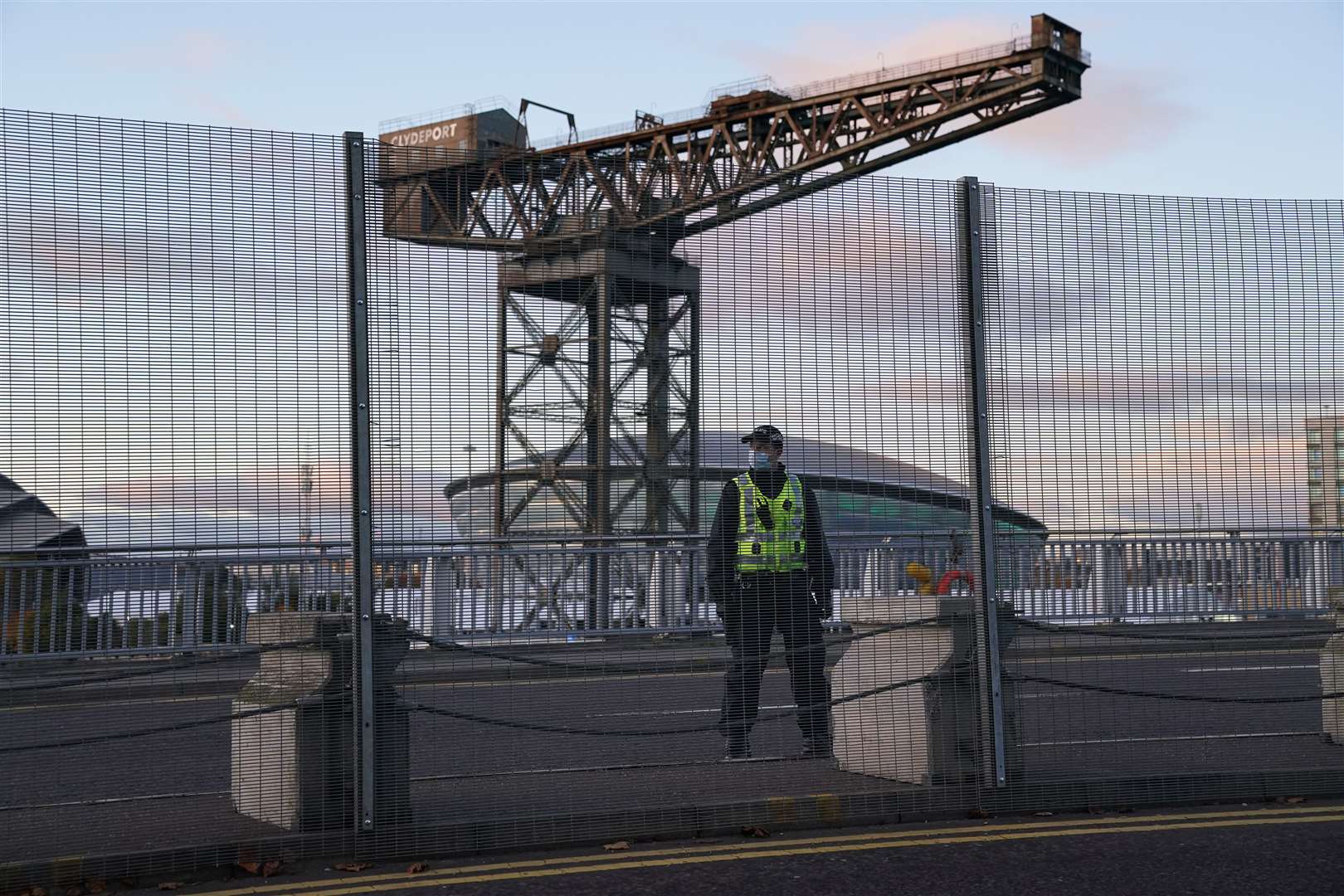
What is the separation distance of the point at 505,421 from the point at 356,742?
1.50 m

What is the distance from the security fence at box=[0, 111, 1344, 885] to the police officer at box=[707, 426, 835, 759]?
0.10 feet

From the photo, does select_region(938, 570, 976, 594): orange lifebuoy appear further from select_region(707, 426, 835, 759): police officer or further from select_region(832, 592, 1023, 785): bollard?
select_region(707, 426, 835, 759): police officer

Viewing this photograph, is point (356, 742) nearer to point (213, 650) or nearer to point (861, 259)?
point (213, 650)

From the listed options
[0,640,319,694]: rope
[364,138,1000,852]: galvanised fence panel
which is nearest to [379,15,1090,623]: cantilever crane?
[364,138,1000,852]: galvanised fence panel

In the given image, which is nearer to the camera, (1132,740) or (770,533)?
Result: (770,533)

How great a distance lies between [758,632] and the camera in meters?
7.21

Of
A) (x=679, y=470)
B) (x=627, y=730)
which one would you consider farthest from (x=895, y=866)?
(x=679, y=470)

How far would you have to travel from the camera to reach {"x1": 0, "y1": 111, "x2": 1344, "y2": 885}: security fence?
602cm

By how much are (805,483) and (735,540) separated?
0.48m

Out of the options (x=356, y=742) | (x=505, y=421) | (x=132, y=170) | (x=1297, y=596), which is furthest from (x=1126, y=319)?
(x=132, y=170)

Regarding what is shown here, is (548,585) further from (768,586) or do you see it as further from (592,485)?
(592,485)

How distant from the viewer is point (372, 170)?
6355 millimetres

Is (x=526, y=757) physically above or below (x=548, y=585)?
below

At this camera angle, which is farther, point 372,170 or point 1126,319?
point 1126,319
